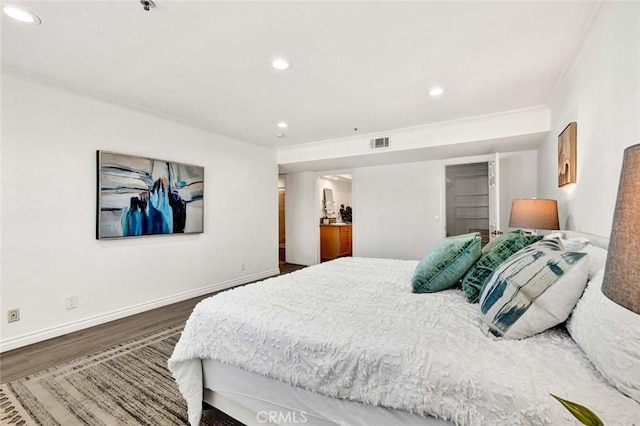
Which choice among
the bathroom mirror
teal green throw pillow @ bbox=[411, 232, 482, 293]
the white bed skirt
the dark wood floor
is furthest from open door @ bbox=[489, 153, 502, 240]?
the bathroom mirror

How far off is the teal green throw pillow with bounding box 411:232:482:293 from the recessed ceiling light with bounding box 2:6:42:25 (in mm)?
2965

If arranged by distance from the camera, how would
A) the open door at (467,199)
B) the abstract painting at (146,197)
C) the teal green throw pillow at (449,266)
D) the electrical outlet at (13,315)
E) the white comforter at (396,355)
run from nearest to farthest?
1. the white comforter at (396,355)
2. the teal green throw pillow at (449,266)
3. the electrical outlet at (13,315)
4. the abstract painting at (146,197)
5. the open door at (467,199)

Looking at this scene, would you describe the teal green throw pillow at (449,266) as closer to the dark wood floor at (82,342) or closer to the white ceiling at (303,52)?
the white ceiling at (303,52)

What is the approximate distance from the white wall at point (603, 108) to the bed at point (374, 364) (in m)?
0.42

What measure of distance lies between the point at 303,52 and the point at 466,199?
5.73 m

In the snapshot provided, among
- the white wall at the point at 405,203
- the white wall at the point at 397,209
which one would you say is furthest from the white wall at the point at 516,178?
the white wall at the point at 397,209

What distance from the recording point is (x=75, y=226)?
2920mm

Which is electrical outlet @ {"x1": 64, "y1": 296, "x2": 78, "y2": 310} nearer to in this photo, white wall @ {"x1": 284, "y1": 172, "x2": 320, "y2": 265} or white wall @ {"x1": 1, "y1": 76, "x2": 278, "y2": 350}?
white wall @ {"x1": 1, "y1": 76, "x2": 278, "y2": 350}

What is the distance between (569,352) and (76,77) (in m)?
3.89

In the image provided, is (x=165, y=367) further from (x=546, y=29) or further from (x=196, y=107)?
(x=546, y=29)

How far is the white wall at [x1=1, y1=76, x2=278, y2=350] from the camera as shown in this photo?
8.39 ft

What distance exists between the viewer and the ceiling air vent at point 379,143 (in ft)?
14.3

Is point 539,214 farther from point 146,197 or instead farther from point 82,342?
point 82,342

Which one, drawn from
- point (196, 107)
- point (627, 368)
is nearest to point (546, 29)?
point (627, 368)
